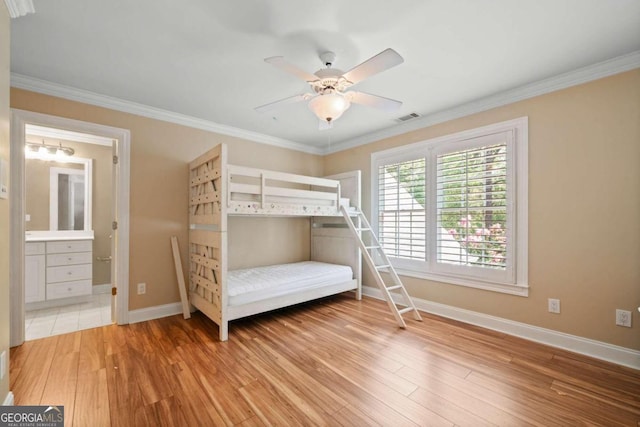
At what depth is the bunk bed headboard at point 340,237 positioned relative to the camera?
398cm

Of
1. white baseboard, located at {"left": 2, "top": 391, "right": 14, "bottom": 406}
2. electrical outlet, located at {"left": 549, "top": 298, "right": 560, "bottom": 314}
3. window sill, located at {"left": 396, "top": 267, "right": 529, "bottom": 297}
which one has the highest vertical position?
window sill, located at {"left": 396, "top": 267, "right": 529, "bottom": 297}

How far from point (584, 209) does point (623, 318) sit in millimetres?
906

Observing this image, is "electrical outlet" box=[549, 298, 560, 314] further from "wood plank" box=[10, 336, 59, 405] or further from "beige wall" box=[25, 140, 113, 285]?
"beige wall" box=[25, 140, 113, 285]

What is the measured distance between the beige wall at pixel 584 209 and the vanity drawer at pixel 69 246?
5233mm

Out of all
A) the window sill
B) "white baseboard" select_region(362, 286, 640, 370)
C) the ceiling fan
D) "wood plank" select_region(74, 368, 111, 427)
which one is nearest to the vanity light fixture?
"wood plank" select_region(74, 368, 111, 427)

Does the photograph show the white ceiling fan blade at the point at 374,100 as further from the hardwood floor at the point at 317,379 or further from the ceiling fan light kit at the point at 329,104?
the hardwood floor at the point at 317,379

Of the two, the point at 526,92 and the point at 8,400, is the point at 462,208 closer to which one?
the point at 526,92

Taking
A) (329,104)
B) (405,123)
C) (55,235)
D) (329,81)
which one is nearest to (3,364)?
(329,104)

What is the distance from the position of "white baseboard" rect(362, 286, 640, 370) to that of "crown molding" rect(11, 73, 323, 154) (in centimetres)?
323

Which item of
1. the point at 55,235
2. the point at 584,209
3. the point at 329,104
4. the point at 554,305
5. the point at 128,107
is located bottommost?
the point at 554,305

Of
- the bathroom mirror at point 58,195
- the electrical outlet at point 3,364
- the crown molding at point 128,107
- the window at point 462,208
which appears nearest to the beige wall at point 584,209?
the window at point 462,208

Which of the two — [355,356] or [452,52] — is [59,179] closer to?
[355,356]

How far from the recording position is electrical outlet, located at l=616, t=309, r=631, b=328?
7.04 feet

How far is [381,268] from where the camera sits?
3279 millimetres
